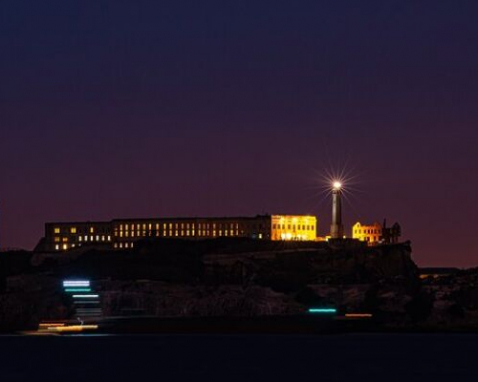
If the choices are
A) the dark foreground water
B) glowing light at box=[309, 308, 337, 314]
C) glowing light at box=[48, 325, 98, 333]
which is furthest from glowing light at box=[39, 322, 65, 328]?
glowing light at box=[309, 308, 337, 314]

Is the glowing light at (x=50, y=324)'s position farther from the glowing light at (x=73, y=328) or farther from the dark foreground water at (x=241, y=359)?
the dark foreground water at (x=241, y=359)

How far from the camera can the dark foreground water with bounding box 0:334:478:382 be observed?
121m

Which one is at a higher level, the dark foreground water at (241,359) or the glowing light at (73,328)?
the glowing light at (73,328)

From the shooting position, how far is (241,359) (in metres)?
141

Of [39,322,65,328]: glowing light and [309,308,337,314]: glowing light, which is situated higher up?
[309,308,337,314]: glowing light

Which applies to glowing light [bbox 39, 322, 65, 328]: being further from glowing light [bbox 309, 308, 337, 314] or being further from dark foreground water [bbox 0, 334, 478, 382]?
glowing light [bbox 309, 308, 337, 314]

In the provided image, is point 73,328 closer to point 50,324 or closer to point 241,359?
point 50,324

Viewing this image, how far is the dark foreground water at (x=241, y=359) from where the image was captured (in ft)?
398

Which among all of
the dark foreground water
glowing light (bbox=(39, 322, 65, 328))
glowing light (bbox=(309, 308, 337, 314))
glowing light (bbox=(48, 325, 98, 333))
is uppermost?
glowing light (bbox=(309, 308, 337, 314))

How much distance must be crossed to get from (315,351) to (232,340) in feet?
95.1

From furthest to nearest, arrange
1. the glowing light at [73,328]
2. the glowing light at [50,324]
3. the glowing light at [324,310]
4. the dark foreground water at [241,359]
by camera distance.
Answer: the glowing light at [73,328]
the glowing light at [324,310]
the glowing light at [50,324]
the dark foreground water at [241,359]

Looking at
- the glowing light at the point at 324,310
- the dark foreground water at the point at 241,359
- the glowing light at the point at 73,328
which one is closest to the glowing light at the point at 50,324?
the glowing light at the point at 73,328

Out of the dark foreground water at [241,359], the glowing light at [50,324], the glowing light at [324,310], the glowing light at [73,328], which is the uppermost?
the glowing light at [324,310]

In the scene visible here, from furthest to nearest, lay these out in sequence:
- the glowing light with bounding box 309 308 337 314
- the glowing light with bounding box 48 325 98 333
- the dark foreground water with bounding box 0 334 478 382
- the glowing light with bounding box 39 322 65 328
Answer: the glowing light with bounding box 48 325 98 333 < the glowing light with bounding box 309 308 337 314 < the glowing light with bounding box 39 322 65 328 < the dark foreground water with bounding box 0 334 478 382
